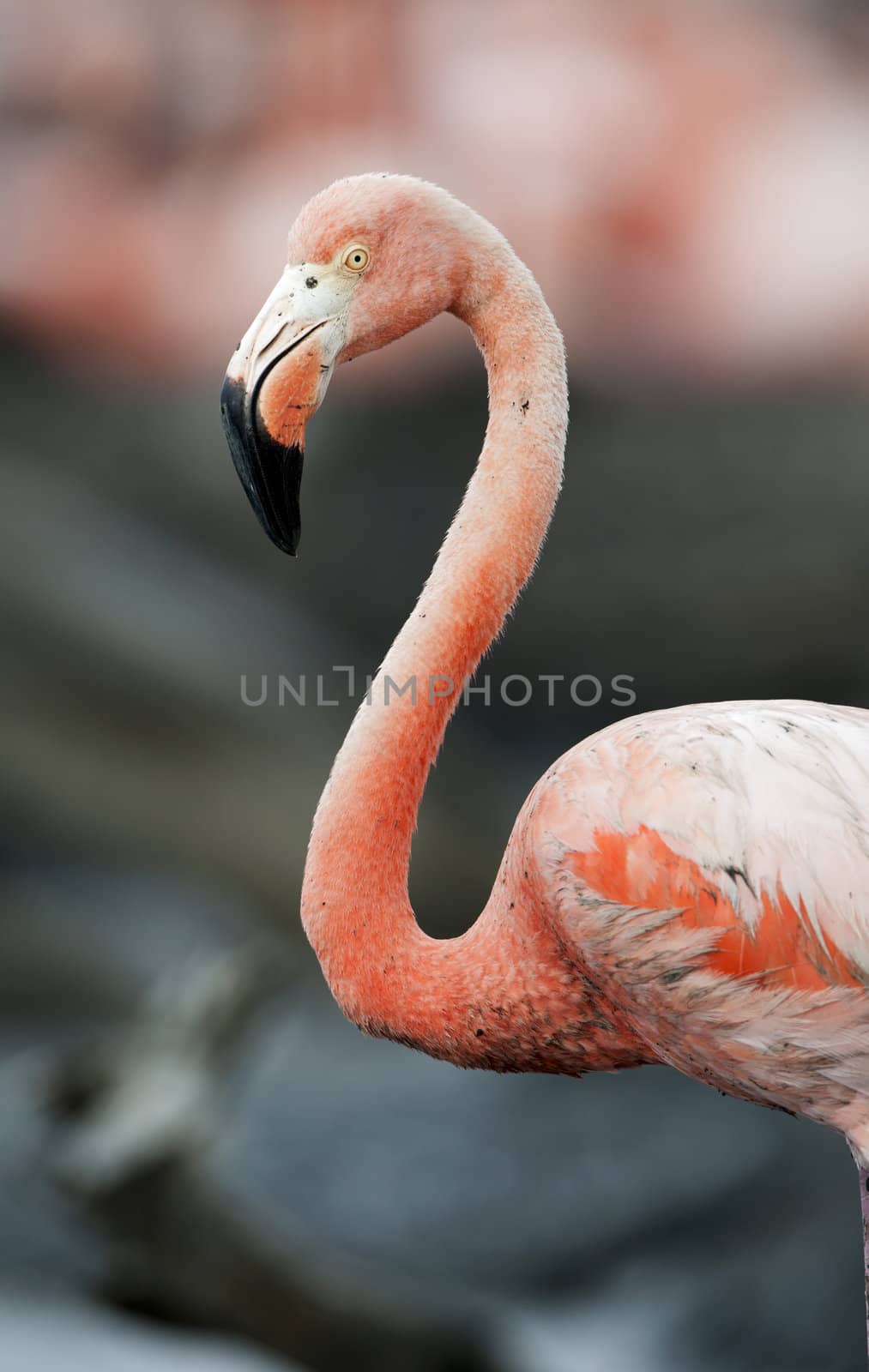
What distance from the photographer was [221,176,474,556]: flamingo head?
1544mm

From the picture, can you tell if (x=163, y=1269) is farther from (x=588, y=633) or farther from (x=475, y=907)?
(x=588, y=633)

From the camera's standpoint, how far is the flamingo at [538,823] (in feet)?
4.86

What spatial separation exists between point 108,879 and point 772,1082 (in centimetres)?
305

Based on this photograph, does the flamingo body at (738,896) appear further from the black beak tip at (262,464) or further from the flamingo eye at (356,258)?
the flamingo eye at (356,258)

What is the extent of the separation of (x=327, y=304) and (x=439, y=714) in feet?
1.81

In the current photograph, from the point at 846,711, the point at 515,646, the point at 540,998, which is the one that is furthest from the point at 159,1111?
the point at 846,711

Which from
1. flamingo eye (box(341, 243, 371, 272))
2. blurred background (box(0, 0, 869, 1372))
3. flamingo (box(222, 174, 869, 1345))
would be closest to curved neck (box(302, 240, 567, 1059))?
flamingo (box(222, 174, 869, 1345))

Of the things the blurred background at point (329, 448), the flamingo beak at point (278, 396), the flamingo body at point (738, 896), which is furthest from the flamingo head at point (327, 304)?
the blurred background at point (329, 448)

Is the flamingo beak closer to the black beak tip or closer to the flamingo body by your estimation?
the black beak tip

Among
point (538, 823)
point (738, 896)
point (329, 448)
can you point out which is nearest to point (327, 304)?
point (538, 823)

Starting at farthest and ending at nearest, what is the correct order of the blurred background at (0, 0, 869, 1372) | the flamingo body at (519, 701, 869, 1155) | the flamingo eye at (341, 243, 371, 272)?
the blurred background at (0, 0, 869, 1372)
the flamingo eye at (341, 243, 371, 272)
the flamingo body at (519, 701, 869, 1155)

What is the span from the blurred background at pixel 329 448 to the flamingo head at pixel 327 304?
94.5 inches

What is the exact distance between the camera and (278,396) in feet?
5.07

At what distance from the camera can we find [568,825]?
Result: 1557mm
